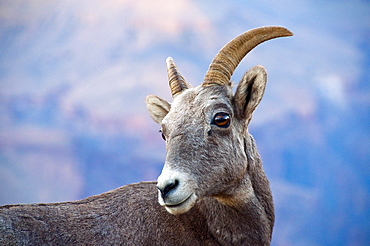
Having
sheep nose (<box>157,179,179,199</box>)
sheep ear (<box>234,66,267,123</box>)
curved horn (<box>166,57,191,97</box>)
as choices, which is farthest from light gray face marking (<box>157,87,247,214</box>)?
curved horn (<box>166,57,191,97</box>)

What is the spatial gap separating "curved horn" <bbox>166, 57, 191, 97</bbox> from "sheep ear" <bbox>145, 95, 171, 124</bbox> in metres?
0.29

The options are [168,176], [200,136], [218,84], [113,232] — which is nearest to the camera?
[168,176]

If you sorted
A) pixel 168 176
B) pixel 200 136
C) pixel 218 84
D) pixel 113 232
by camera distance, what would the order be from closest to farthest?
Answer: 1. pixel 168 176
2. pixel 200 136
3. pixel 113 232
4. pixel 218 84

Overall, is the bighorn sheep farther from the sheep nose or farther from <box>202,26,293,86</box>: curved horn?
the sheep nose

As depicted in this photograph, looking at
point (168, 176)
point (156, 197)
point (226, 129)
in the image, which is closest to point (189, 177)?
point (168, 176)

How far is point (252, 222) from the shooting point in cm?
580

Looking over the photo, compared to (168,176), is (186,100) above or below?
above

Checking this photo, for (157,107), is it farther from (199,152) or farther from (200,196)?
(200,196)

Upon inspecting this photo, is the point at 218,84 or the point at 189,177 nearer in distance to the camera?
the point at 189,177

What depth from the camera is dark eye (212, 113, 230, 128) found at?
5.49 meters

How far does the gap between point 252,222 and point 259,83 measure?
2.06m

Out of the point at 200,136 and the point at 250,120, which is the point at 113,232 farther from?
the point at 250,120

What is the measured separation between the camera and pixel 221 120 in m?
5.50

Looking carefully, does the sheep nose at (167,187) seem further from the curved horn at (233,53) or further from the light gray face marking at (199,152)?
the curved horn at (233,53)
